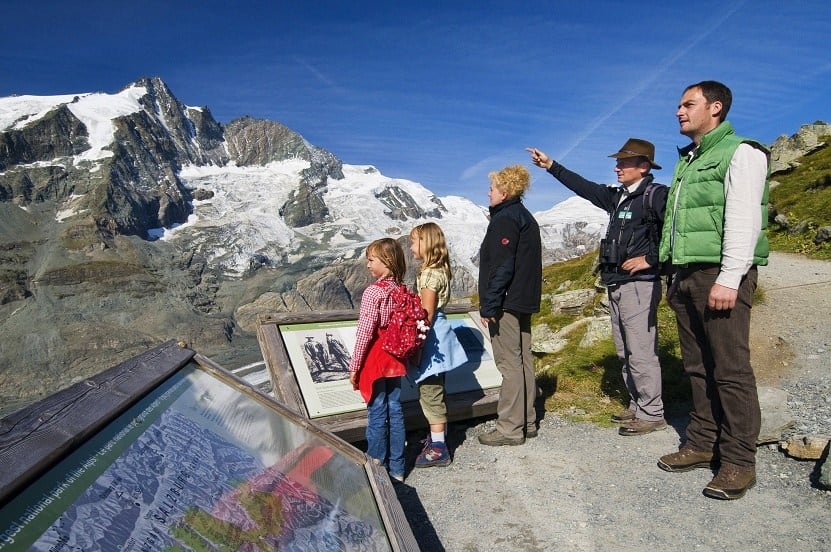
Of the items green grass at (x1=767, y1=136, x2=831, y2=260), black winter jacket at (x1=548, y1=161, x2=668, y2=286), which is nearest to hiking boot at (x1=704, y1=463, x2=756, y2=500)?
black winter jacket at (x1=548, y1=161, x2=668, y2=286)

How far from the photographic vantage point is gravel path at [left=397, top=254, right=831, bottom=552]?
461cm

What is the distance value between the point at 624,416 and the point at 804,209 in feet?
66.3

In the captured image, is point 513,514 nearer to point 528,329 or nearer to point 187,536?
point 528,329

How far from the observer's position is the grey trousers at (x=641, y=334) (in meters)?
6.37

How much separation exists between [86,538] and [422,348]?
4.44m

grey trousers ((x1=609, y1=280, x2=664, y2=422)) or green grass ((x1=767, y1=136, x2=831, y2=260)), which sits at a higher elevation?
green grass ((x1=767, y1=136, x2=831, y2=260))

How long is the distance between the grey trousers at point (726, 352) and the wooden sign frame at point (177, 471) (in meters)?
3.07

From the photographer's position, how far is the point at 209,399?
3.87 m

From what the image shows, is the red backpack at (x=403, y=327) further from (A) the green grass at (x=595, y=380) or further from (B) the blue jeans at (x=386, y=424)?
(A) the green grass at (x=595, y=380)

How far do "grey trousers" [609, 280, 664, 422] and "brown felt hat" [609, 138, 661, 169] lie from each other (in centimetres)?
141

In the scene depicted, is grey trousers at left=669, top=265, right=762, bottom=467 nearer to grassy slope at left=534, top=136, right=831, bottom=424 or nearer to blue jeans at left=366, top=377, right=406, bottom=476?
grassy slope at left=534, top=136, right=831, bottom=424

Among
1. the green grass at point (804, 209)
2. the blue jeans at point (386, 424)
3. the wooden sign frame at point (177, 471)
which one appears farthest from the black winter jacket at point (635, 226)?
the green grass at point (804, 209)

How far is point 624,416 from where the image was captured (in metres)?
7.34

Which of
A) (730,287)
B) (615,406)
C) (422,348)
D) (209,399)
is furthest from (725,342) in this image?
(209,399)
